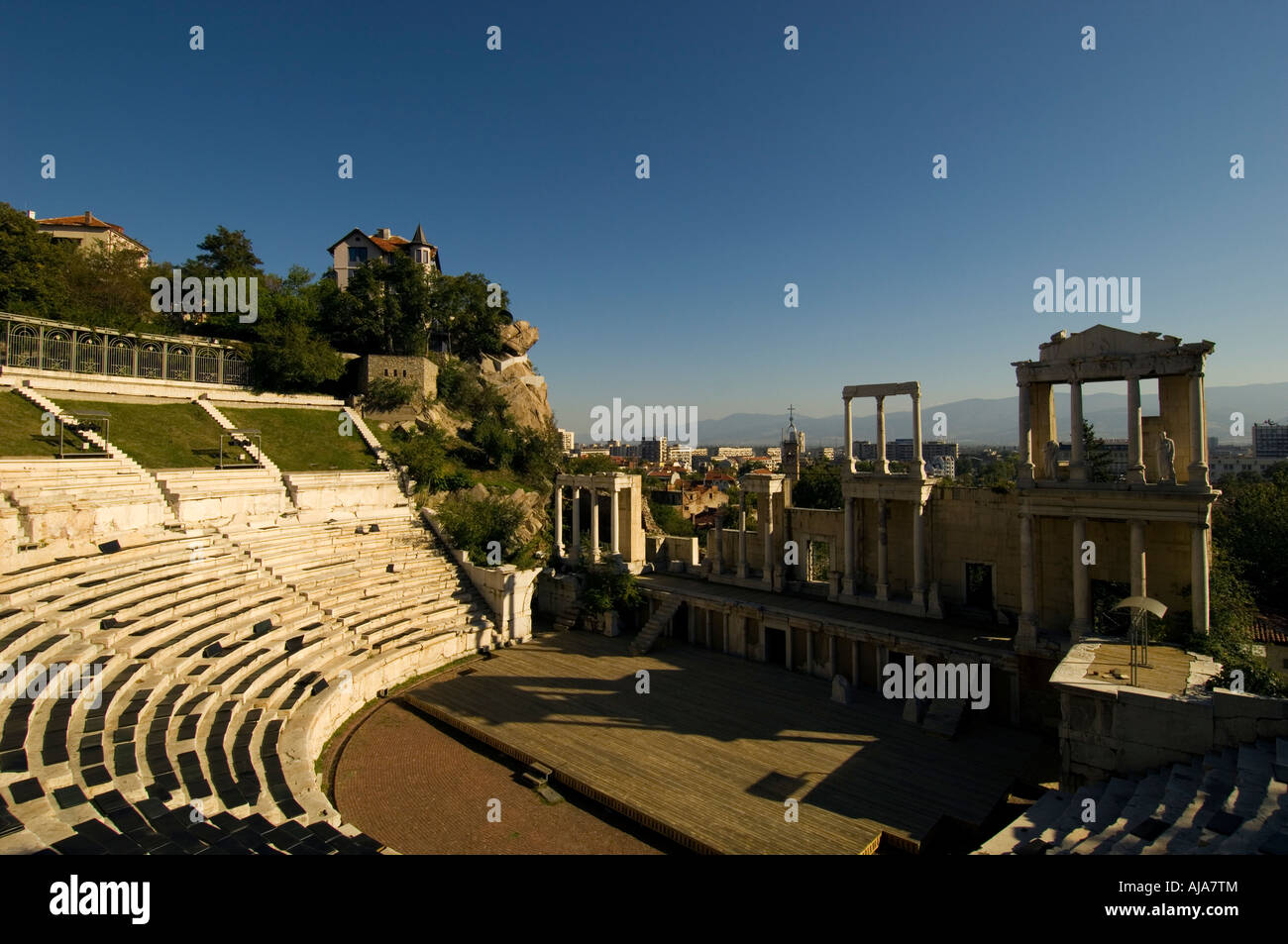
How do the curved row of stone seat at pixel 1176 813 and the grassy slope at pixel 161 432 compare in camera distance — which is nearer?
the curved row of stone seat at pixel 1176 813

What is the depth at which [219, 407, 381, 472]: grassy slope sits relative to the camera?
3041 centimetres

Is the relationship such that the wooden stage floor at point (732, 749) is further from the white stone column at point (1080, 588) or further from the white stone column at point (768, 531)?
the white stone column at point (768, 531)

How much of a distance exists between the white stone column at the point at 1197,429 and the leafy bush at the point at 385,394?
3553 centimetres

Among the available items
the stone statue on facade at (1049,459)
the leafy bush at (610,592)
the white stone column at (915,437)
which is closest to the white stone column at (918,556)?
the white stone column at (915,437)

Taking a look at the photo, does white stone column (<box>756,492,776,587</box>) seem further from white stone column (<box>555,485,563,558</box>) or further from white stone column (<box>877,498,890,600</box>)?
white stone column (<box>555,485,563,558</box>)

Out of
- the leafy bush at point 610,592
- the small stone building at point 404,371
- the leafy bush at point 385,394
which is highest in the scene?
the small stone building at point 404,371

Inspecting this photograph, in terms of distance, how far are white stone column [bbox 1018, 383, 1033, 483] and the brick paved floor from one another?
1364 centimetres

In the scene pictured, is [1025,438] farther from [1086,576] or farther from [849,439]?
[849,439]

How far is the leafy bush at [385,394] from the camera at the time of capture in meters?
38.8

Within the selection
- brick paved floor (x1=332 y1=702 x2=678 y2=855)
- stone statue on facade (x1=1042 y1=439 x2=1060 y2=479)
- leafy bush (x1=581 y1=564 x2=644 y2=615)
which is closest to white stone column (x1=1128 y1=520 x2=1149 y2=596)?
stone statue on facade (x1=1042 y1=439 x2=1060 y2=479)
